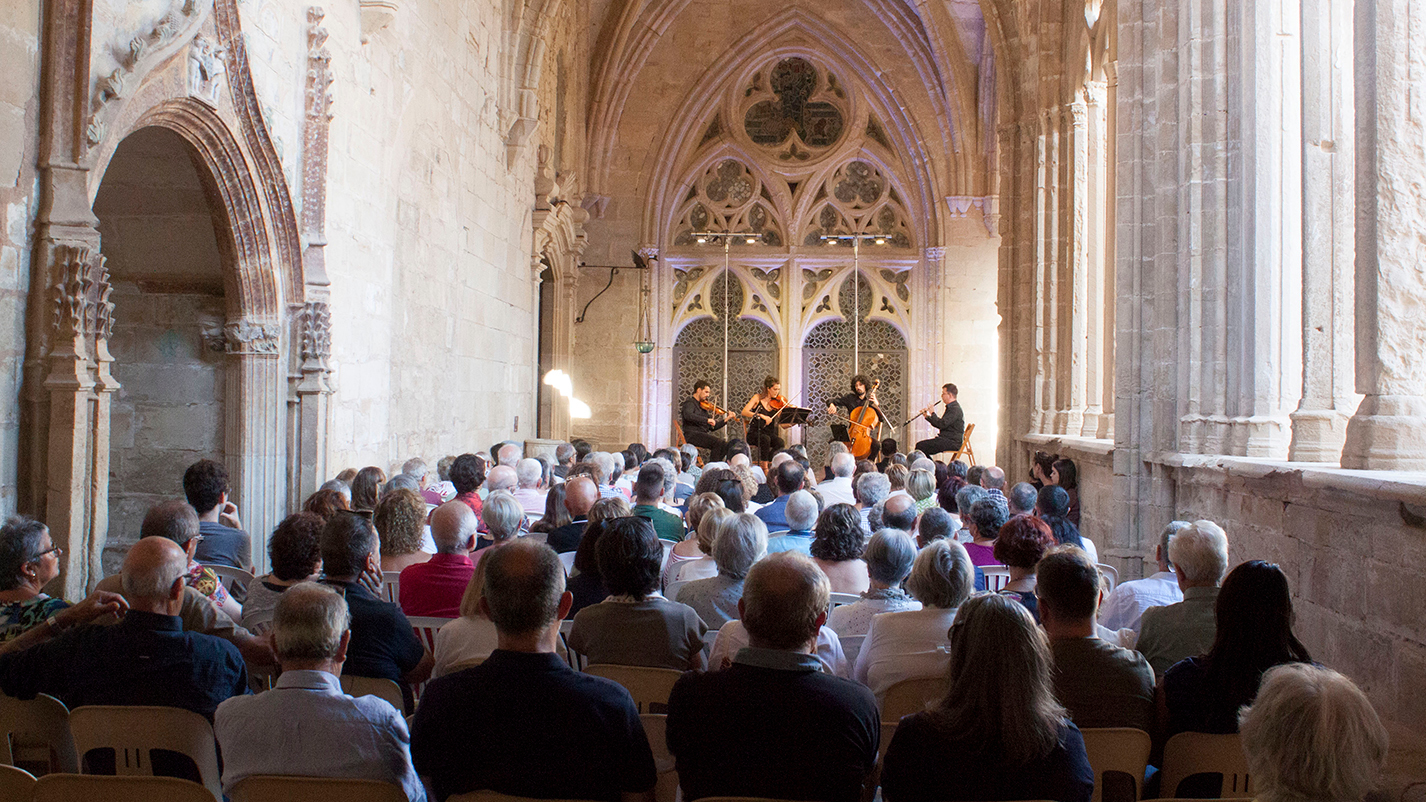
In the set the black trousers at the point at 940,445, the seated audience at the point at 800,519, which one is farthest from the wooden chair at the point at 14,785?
the black trousers at the point at 940,445

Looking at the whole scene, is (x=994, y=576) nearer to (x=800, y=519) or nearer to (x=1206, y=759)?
(x=800, y=519)

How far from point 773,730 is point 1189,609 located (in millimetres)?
1656

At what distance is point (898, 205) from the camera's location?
17.7 m

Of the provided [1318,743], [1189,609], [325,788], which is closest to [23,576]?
[325,788]

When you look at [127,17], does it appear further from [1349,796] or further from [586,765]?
[1349,796]

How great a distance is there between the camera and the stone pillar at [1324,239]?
579 centimetres

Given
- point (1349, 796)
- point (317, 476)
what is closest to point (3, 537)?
point (1349, 796)

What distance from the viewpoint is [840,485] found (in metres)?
7.59

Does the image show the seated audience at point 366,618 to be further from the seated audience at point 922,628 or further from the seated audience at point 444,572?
the seated audience at point 922,628

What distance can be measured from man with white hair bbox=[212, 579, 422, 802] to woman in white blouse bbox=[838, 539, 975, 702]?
1314 mm

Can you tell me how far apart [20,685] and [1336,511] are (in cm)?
Answer: 445

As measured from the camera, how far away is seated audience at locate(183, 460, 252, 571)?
4.70 meters

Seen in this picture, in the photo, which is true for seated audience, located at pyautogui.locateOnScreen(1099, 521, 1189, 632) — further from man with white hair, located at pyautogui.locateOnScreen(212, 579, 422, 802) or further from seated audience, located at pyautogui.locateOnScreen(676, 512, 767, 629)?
man with white hair, located at pyautogui.locateOnScreen(212, 579, 422, 802)

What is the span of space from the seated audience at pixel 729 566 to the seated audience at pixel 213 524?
1.97m
